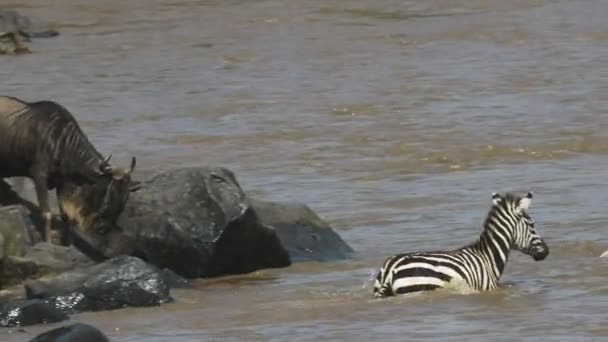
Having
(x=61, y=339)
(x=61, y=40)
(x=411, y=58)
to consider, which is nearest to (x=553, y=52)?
(x=411, y=58)

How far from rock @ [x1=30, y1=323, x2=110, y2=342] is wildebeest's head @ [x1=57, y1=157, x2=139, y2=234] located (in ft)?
11.9

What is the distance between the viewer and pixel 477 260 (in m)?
13.3

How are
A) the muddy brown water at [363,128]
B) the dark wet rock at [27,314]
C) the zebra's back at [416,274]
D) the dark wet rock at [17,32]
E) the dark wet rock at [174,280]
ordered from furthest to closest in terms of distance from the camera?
1. the dark wet rock at [17,32]
2. the dark wet rock at [174,280]
3. the zebra's back at [416,274]
4. the muddy brown water at [363,128]
5. the dark wet rock at [27,314]

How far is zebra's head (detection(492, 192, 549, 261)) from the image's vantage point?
1363 cm

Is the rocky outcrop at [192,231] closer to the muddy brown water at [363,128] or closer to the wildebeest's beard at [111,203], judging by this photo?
the wildebeest's beard at [111,203]

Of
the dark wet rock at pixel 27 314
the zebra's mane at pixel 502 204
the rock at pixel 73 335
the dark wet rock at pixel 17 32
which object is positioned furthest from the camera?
the dark wet rock at pixel 17 32

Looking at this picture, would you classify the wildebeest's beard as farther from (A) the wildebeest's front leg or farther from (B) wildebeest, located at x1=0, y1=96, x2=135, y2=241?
(A) the wildebeest's front leg

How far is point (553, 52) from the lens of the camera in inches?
1102

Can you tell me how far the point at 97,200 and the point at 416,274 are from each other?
2877 millimetres

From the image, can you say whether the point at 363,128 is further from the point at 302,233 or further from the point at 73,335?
the point at 73,335

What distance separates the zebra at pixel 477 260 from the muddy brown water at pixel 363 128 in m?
0.13

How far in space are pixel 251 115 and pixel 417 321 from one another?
12.4m

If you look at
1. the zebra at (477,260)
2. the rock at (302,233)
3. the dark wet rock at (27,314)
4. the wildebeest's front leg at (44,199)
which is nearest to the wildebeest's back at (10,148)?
the wildebeest's front leg at (44,199)

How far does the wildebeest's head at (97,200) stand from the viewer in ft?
47.7
